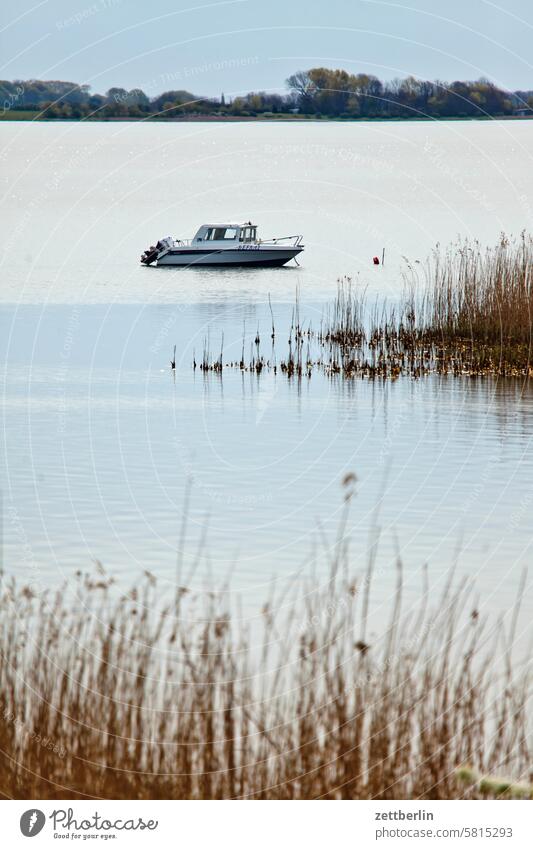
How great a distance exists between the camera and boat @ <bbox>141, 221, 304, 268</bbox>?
51.6 metres

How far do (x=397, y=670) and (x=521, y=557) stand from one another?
5.24m

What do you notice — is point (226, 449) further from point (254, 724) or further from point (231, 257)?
point (231, 257)

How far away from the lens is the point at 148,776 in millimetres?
6547

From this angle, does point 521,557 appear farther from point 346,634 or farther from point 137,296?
point 137,296

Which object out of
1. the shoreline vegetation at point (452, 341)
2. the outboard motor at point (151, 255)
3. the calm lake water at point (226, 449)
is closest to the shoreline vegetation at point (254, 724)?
the calm lake water at point (226, 449)

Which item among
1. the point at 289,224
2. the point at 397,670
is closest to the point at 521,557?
the point at 397,670

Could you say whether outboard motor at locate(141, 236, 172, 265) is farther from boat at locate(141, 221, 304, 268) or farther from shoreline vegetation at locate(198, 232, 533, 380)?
shoreline vegetation at locate(198, 232, 533, 380)

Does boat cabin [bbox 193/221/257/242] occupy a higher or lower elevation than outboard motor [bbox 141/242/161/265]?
higher

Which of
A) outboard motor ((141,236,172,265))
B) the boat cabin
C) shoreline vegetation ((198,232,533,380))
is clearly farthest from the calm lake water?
outboard motor ((141,236,172,265))

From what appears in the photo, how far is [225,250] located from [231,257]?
21.4 inches

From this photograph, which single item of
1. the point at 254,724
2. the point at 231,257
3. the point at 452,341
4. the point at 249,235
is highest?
the point at 249,235

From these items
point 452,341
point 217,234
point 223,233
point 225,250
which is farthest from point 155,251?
point 452,341

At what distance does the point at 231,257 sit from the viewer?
51.7m
